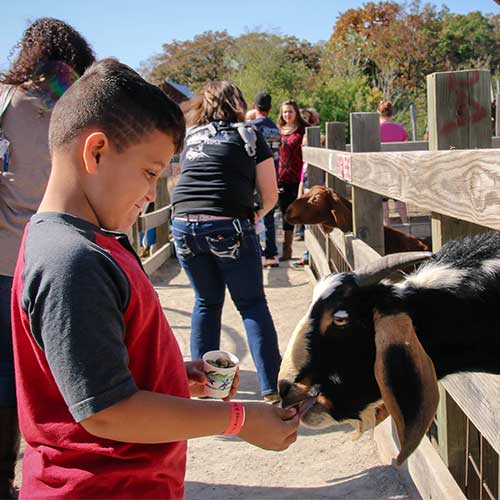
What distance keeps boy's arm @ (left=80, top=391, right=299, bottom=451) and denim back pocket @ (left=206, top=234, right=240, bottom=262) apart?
8.45 feet

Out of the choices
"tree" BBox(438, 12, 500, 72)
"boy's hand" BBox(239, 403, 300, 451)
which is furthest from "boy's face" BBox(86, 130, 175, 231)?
"tree" BBox(438, 12, 500, 72)

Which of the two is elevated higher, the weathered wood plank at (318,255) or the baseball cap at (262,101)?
the baseball cap at (262,101)

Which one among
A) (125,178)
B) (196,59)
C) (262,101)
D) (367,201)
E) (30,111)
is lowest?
(367,201)

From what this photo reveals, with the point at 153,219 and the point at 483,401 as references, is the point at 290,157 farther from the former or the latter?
the point at 483,401

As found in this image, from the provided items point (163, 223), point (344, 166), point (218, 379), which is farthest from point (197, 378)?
point (163, 223)

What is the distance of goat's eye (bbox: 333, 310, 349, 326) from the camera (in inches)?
78.1

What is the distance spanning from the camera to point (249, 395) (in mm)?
4746

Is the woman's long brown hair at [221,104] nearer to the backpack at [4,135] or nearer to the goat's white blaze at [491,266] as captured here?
the backpack at [4,135]

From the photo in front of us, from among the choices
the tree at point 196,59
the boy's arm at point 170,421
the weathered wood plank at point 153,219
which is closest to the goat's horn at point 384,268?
the boy's arm at point 170,421

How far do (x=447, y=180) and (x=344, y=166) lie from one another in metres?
2.31

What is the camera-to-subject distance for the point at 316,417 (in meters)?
2.05

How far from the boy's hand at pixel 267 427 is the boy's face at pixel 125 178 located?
1.83ft

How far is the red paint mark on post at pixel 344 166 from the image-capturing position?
4.27 meters

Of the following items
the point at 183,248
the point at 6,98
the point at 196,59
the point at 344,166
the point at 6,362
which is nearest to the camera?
the point at 6,362
